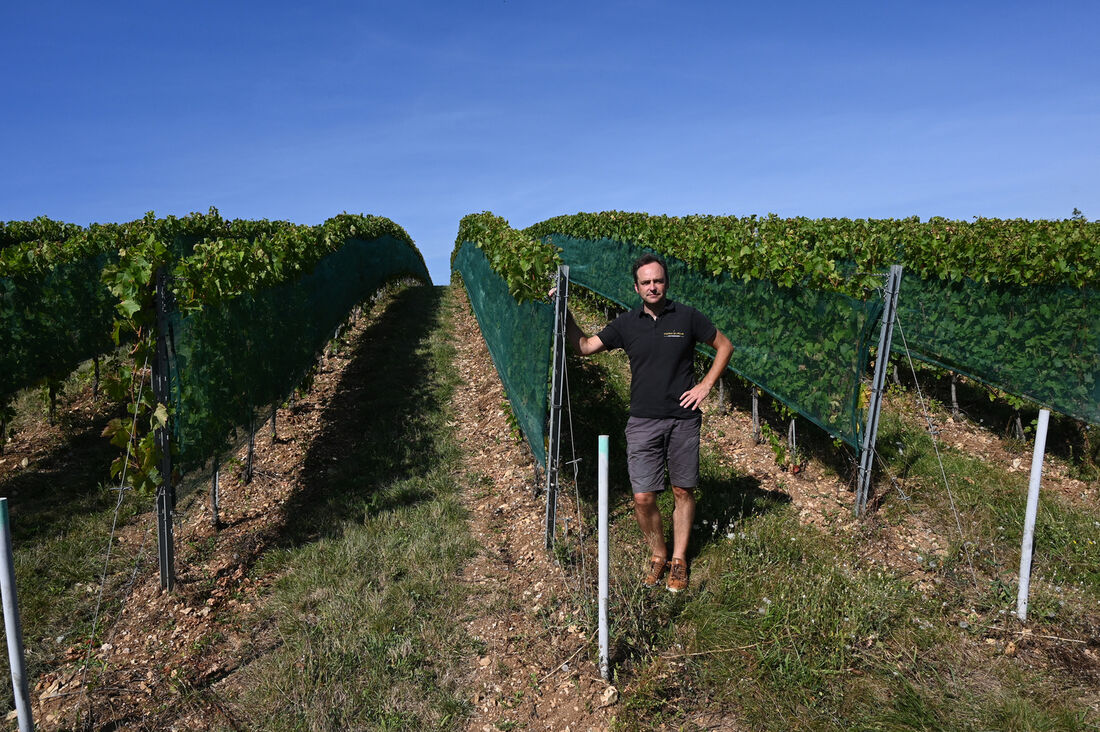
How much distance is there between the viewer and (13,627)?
2.94 metres

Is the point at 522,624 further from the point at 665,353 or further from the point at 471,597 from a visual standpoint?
the point at 665,353

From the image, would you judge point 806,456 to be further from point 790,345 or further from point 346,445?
point 346,445

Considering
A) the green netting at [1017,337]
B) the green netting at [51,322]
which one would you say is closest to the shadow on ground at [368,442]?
the green netting at [51,322]

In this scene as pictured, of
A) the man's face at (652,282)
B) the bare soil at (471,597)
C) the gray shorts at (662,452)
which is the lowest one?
the bare soil at (471,597)

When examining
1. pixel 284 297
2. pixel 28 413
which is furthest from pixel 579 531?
pixel 28 413

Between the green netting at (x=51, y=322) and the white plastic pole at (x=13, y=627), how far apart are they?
17.9 ft

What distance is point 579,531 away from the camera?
5227 millimetres

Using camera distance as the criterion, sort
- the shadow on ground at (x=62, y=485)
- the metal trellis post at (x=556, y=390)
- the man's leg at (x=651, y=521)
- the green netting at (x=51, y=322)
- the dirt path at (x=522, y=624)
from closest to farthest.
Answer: the dirt path at (x=522, y=624) → the man's leg at (x=651, y=521) → the metal trellis post at (x=556, y=390) → the shadow on ground at (x=62, y=485) → the green netting at (x=51, y=322)

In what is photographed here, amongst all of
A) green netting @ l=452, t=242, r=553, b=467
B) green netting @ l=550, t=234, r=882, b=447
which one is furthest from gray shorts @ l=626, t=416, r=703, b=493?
green netting @ l=550, t=234, r=882, b=447

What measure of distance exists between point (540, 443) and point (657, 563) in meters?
1.46

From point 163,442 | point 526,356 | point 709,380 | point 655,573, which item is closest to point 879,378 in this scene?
point 709,380

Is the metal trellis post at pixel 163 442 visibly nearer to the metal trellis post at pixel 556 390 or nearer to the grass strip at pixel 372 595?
the grass strip at pixel 372 595

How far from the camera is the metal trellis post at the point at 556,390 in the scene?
14.6ft

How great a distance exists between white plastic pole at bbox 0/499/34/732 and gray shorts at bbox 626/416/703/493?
10.4 feet
